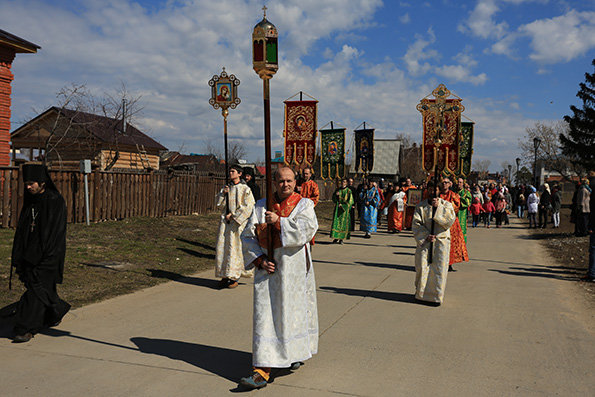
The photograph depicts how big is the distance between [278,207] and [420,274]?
350 centimetres

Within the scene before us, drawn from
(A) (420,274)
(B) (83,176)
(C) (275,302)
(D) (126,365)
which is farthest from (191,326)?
(B) (83,176)

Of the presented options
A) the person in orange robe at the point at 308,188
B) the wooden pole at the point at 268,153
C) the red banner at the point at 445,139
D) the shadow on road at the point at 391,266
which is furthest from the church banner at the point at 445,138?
the wooden pole at the point at 268,153

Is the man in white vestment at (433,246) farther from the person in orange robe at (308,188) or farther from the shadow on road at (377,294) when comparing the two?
the person in orange robe at (308,188)

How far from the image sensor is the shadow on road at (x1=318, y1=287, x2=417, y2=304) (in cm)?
748

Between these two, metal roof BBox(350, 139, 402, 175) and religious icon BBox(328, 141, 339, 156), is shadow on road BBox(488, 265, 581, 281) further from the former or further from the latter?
metal roof BBox(350, 139, 402, 175)

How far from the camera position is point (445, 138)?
13.0 metres

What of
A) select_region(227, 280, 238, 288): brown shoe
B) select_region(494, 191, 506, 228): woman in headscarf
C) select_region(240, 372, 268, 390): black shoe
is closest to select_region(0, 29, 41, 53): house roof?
select_region(227, 280, 238, 288): brown shoe

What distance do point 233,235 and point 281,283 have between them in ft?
13.4

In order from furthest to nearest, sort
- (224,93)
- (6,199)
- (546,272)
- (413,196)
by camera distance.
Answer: (413,196) → (6,199) → (546,272) → (224,93)

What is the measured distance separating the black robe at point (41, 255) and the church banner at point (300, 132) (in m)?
9.83

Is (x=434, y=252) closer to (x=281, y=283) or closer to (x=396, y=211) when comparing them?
(x=281, y=283)

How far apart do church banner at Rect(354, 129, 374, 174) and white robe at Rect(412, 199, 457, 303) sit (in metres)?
10.4

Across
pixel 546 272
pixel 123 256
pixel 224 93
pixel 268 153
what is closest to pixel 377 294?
pixel 224 93

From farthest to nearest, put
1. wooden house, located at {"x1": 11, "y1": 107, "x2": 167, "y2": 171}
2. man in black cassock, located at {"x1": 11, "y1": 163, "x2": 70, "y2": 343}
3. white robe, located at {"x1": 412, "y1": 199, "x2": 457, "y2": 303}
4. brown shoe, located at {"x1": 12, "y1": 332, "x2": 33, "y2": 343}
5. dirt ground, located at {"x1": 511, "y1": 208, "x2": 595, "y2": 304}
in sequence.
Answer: wooden house, located at {"x1": 11, "y1": 107, "x2": 167, "y2": 171}, dirt ground, located at {"x1": 511, "y1": 208, "x2": 595, "y2": 304}, white robe, located at {"x1": 412, "y1": 199, "x2": 457, "y2": 303}, man in black cassock, located at {"x1": 11, "y1": 163, "x2": 70, "y2": 343}, brown shoe, located at {"x1": 12, "y1": 332, "x2": 33, "y2": 343}
